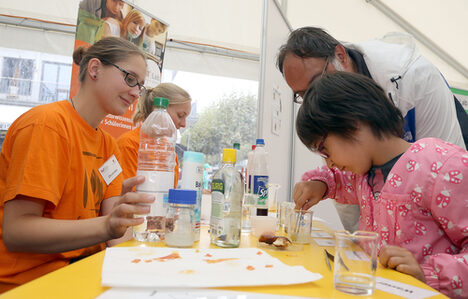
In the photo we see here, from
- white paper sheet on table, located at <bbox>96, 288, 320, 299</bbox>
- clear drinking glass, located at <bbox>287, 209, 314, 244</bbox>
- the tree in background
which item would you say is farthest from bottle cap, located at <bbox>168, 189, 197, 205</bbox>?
the tree in background

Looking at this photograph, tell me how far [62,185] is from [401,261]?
0.93 m

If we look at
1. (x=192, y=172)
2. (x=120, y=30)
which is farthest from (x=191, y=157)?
(x=120, y=30)

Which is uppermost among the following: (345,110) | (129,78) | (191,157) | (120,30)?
(120,30)

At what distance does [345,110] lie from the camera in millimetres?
963

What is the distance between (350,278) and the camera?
1.78ft

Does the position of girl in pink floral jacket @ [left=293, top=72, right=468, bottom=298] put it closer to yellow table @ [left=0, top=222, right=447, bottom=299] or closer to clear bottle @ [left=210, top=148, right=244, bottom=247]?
yellow table @ [left=0, top=222, right=447, bottom=299]

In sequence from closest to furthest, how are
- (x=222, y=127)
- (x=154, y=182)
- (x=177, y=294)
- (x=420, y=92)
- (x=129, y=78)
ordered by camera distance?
(x=177, y=294)
(x=154, y=182)
(x=129, y=78)
(x=420, y=92)
(x=222, y=127)

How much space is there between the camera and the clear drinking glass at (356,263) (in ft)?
1.75

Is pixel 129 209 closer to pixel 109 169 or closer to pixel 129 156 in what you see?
pixel 109 169

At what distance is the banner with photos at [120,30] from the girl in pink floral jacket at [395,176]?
1789mm

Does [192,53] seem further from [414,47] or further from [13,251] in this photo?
[13,251]

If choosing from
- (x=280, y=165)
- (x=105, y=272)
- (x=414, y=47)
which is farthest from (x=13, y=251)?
(x=280, y=165)

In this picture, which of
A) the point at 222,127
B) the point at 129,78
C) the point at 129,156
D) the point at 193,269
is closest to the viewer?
the point at 193,269

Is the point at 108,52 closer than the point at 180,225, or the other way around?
the point at 180,225
